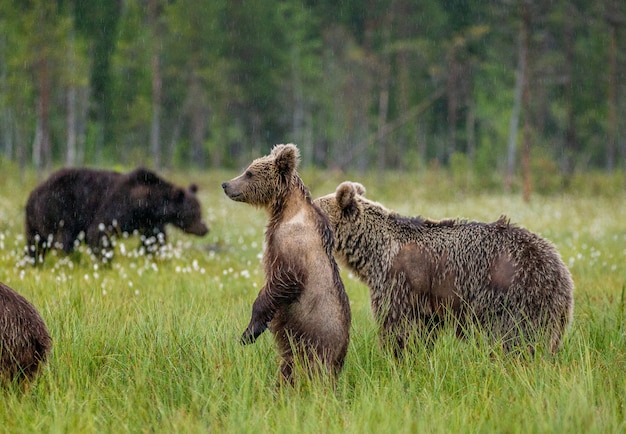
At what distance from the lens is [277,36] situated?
45.7 m

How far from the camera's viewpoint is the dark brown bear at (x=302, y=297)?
13.8 ft

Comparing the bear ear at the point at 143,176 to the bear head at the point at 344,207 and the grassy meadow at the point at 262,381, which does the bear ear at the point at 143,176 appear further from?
the bear head at the point at 344,207

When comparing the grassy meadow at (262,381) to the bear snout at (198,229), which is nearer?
the grassy meadow at (262,381)

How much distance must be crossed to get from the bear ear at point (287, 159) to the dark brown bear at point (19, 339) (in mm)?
1773

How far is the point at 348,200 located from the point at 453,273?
→ 1.05 metres

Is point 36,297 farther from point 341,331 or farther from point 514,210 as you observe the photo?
point 514,210

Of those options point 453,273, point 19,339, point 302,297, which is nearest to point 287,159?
point 302,297

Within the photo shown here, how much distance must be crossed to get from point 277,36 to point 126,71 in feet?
34.5

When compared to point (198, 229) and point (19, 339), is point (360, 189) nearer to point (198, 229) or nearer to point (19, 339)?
point (19, 339)

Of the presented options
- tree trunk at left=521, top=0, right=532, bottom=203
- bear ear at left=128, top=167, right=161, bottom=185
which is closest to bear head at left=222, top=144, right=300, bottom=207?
bear ear at left=128, top=167, right=161, bottom=185

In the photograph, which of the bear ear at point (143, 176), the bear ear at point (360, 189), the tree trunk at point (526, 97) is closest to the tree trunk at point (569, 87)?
the tree trunk at point (526, 97)

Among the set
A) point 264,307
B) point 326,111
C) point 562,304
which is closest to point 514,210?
point 562,304

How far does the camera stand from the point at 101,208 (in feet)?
34.5

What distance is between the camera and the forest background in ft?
113
